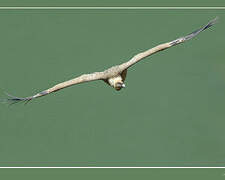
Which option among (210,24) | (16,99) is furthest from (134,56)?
(16,99)

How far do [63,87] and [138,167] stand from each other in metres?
1.83

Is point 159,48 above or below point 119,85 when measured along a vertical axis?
above

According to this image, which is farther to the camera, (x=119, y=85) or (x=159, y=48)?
(x=119, y=85)

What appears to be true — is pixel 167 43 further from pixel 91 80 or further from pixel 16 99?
pixel 16 99

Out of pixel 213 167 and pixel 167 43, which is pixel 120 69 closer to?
pixel 167 43

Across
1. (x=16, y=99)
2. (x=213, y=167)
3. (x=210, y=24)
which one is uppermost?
(x=210, y=24)

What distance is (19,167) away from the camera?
39.4 ft

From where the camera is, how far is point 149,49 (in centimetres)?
1159

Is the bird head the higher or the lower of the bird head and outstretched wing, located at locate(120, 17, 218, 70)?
the lower

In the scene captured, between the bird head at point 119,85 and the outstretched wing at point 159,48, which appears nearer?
the outstretched wing at point 159,48

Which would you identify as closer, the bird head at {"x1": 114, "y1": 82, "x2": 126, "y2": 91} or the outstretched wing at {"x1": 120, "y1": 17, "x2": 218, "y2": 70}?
the outstretched wing at {"x1": 120, "y1": 17, "x2": 218, "y2": 70}

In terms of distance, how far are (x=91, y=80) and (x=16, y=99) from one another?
1298 mm

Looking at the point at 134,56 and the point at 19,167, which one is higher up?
the point at 134,56

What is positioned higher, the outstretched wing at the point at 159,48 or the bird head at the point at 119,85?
the outstretched wing at the point at 159,48
